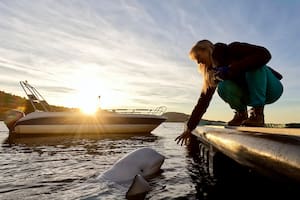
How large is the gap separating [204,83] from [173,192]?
2.00 meters

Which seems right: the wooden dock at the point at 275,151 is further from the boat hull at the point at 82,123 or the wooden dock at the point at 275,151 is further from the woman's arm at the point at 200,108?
the boat hull at the point at 82,123

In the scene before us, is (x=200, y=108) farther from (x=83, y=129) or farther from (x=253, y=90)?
(x=83, y=129)

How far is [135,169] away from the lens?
19.0ft

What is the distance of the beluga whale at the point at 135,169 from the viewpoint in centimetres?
501

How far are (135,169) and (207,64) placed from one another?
111 inches

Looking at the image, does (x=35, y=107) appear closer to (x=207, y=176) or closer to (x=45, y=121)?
(x=45, y=121)

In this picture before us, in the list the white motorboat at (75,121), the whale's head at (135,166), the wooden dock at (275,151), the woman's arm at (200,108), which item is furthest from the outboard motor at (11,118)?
the wooden dock at (275,151)

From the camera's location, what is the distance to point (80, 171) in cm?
720

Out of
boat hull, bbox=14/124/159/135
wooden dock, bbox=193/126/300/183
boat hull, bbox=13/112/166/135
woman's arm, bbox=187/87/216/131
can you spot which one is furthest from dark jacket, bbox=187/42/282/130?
boat hull, bbox=14/124/159/135

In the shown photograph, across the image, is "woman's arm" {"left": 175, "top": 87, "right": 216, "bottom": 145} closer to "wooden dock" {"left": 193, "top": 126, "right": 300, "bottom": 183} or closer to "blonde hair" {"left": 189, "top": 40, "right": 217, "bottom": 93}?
"blonde hair" {"left": 189, "top": 40, "right": 217, "bottom": 93}

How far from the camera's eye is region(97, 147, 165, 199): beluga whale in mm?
5012

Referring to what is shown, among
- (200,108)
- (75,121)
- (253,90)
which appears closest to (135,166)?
(200,108)

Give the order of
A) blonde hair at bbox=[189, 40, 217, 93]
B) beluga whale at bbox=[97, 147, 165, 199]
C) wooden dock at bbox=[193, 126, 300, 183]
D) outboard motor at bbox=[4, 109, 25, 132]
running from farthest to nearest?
outboard motor at bbox=[4, 109, 25, 132] → beluga whale at bbox=[97, 147, 165, 199] → blonde hair at bbox=[189, 40, 217, 93] → wooden dock at bbox=[193, 126, 300, 183]

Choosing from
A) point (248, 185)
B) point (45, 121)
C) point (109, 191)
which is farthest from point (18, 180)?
point (45, 121)
